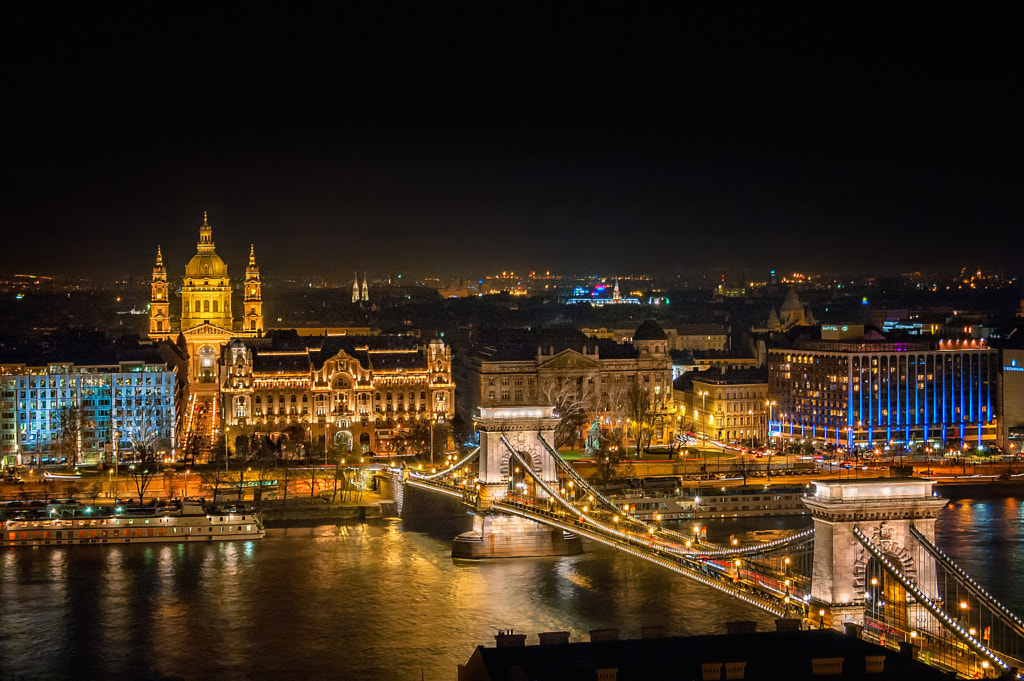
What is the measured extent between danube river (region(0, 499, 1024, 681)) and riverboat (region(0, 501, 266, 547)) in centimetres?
47

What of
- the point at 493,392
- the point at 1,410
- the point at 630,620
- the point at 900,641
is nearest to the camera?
the point at 900,641

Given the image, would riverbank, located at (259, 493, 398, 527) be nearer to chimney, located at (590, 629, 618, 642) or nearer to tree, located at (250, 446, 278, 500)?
tree, located at (250, 446, 278, 500)

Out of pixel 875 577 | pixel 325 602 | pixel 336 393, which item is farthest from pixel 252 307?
pixel 875 577

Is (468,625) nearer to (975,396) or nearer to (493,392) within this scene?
(493,392)

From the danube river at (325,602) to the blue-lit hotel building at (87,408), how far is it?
27.6 ft

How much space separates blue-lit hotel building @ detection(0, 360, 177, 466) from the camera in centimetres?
3275

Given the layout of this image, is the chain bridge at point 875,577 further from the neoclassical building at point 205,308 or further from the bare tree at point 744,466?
the neoclassical building at point 205,308

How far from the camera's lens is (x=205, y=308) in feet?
156

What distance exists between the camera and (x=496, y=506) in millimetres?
24000

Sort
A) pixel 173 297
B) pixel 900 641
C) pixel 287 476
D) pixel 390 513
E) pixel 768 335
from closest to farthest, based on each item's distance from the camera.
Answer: pixel 900 641
pixel 390 513
pixel 287 476
pixel 768 335
pixel 173 297

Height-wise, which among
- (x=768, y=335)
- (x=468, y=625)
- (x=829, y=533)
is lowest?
(x=468, y=625)

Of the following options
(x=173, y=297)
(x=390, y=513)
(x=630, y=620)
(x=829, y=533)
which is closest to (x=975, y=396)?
(x=390, y=513)

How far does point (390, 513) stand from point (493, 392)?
10.0 metres

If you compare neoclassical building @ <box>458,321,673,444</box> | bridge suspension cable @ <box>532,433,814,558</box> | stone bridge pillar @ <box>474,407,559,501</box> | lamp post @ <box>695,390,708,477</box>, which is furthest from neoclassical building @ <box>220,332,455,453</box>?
bridge suspension cable @ <box>532,433,814,558</box>
